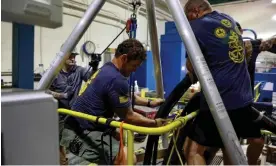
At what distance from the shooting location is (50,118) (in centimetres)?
69

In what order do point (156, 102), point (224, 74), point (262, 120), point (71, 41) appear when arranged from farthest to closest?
point (156, 102) → point (262, 120) → point (224, 74) → point (71, 41)

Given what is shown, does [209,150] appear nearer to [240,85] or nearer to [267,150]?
[240,85]

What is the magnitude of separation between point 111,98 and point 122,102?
0.28 ft

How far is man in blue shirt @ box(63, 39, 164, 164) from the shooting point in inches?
67.9

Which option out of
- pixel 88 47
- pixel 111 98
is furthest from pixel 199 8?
pixel 88 47

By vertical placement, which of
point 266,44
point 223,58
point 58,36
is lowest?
point 223,58

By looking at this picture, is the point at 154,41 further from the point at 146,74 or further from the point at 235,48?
the point at 146,74

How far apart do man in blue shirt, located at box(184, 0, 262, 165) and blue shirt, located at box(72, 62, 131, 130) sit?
0.57 metres

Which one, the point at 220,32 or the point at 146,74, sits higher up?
the point at 220,32

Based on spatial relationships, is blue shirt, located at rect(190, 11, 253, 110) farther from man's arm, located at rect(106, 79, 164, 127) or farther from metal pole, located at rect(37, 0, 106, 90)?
metal pole, located at rect(37, 0, 106, 90)

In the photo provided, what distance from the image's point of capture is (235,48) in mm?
1582

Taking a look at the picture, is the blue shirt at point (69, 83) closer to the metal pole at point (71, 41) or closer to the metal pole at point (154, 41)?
the metal pole at point (154, 41)

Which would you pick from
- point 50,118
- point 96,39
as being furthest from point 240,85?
point 96,39

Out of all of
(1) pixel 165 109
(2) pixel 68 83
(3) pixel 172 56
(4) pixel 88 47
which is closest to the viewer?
(1) pixel 165 109
